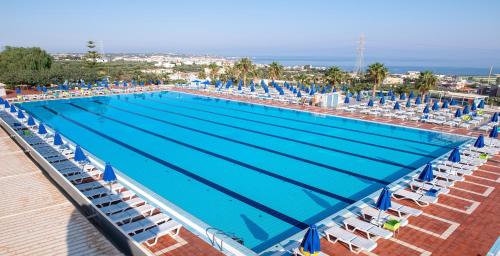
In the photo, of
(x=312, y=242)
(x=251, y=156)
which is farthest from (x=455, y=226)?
(x=251, y=156)

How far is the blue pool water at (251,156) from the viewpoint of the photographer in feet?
28.6

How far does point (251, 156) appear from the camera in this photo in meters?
12.9

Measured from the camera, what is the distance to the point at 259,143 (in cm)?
1470

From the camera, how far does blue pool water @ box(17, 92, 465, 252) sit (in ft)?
28.6

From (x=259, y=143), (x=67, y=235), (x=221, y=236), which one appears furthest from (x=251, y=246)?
(x=259, y=143)

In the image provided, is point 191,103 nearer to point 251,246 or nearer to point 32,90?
point 32,90

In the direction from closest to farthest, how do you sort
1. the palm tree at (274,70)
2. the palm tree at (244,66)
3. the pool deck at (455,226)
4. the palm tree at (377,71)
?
1. the pool deck at (455,226)
2. the palm tree at (377,71)
3. the palm tree at (244,66)
4. the palm tree at (274,70)

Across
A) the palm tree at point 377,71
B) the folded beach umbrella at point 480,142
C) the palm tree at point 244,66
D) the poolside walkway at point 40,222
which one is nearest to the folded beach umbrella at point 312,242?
the poolside walkway at point 40,222

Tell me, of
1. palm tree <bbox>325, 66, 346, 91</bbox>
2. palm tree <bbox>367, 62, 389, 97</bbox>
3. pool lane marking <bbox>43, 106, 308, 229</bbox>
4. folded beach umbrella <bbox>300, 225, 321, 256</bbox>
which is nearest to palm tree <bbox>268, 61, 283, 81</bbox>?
palm tree <bbox>325, 66, 346, 91</bbox>

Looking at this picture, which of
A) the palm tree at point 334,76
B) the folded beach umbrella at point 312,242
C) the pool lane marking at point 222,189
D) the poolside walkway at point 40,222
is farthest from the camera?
the palm tree at point 334,76

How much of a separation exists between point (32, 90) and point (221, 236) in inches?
1191

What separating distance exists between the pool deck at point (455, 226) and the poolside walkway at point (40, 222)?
4.69 metres

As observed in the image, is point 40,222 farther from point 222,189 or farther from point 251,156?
point 251,156

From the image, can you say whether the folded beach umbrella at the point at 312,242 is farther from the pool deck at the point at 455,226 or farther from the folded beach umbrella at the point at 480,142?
the folded beach umbrella at the point at 480,142
